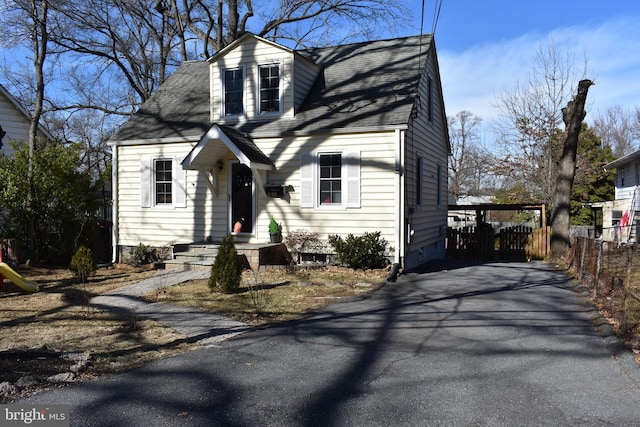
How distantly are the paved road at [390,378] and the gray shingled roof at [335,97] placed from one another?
669 cm

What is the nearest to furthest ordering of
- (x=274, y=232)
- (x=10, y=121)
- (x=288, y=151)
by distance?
(x=274, y=232), (x=288, y=151), (x=10, y=121)

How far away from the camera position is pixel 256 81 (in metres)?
14.8

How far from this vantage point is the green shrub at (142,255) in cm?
1524

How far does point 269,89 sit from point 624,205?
2255 centimetres

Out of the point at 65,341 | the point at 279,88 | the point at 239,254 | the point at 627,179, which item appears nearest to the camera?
the point at 65,341

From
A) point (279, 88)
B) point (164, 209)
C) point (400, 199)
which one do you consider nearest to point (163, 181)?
point (164, 209)

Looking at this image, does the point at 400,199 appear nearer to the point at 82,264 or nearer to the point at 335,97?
the point at 335,97

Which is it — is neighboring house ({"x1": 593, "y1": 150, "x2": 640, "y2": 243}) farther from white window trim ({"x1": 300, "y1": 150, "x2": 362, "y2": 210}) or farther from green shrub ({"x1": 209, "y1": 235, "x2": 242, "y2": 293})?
green shrub ({"x1": 209, "y1": 235, "x2": 242, "y2": 293})

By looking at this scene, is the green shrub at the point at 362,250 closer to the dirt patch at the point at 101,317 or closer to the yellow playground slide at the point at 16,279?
the dirt patch at the point at 101,317

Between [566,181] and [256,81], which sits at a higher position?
[256,81]

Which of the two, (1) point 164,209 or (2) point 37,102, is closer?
(2) point 37,102

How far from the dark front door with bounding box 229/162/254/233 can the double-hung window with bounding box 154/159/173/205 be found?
207cm

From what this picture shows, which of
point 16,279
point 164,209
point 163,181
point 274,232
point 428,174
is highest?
point 428,174

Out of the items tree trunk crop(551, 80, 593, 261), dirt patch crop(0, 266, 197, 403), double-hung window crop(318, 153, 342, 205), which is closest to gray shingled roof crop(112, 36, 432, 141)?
double-hung window crop(318, 153, 342, 205)
